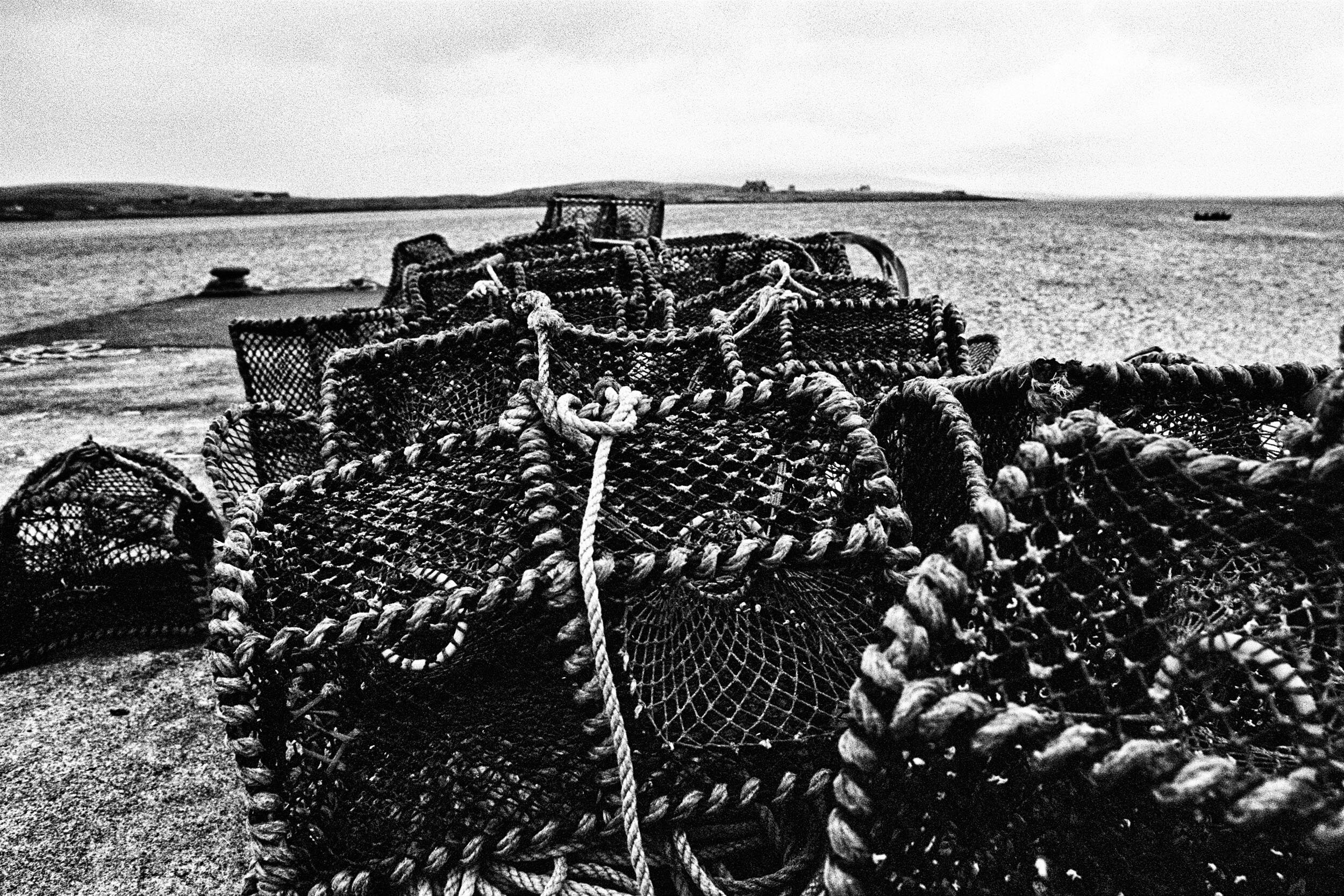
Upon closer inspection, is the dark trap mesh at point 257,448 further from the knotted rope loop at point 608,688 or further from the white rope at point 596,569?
the knotted rope loop at point 608,688

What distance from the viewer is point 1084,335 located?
778cm

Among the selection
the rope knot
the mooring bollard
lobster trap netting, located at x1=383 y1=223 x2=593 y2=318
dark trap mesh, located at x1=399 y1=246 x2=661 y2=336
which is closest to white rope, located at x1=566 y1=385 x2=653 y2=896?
the rope knot

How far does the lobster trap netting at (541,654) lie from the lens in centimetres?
128

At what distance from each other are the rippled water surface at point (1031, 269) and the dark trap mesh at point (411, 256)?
4.37m

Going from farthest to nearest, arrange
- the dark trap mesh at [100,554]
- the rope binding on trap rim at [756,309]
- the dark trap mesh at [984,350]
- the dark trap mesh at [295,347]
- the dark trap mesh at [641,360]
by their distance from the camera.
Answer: the dark trap mesh at [295,347] < the dark trap mesh at [984,350] < the dark trap mesh at [100,554] < the rope binding on trap rim at [756,309] < the dark trap mesh at [641,360]

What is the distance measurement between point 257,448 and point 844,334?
2059 mm

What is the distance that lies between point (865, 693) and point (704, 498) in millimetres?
601

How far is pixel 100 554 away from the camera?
102 inches

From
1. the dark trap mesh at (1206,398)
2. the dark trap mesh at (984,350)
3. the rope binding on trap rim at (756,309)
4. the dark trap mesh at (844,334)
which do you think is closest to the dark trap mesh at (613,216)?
the dark trap mesh at (984,350)

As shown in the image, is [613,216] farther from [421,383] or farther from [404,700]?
[404,700]

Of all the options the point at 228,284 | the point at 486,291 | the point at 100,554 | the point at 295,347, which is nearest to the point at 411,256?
the point at 295,347

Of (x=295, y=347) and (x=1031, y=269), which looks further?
(x=1031, y=269)

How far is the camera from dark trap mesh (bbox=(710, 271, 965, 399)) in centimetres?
218

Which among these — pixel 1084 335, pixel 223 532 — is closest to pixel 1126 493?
pixel 223 532
